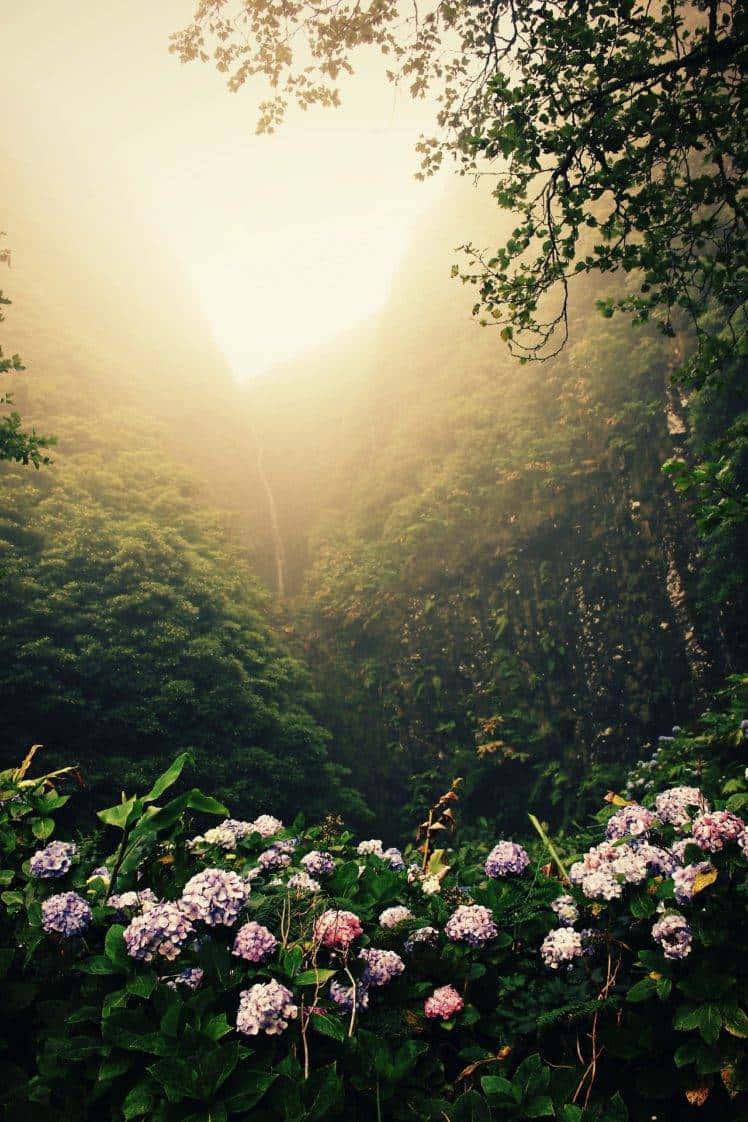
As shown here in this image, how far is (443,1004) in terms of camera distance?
2.13 metres

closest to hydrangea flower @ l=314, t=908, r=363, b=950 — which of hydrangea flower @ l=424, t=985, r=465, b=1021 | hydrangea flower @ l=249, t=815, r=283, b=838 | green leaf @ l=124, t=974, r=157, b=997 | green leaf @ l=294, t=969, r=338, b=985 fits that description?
green leaf @ l=294, t=969, r=338, b=985

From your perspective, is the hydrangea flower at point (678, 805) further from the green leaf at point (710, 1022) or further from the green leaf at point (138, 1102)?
the green leaf at point (138, 1102)

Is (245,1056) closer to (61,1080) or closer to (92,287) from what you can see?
(61,1080)

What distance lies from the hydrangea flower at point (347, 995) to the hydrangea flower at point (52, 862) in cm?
131

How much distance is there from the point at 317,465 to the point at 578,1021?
1691 cm

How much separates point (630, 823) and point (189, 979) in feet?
6.74

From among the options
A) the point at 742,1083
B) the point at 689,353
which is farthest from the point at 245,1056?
the point at 689,353

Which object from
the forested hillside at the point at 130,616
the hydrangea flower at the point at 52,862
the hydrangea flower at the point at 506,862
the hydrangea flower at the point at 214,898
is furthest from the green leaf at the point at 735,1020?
the forested hillside at the point at 130,616

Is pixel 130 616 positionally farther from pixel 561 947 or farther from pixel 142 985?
pixel 561 947

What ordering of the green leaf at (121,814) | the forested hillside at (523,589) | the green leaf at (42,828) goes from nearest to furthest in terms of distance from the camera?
the green leaf at (121,814) < the green leaf at (42,828) < the forested hillside at (523,589)

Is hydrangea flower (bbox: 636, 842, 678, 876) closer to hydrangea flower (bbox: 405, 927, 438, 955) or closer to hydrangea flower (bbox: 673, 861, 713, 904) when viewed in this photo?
hydrangea flower (bbox: 673, 861, 713, 904)

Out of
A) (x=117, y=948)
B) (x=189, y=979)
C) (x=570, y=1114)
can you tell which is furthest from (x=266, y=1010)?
(x=570, y=1114)

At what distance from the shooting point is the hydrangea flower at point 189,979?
204cm

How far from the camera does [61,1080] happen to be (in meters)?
1.82
